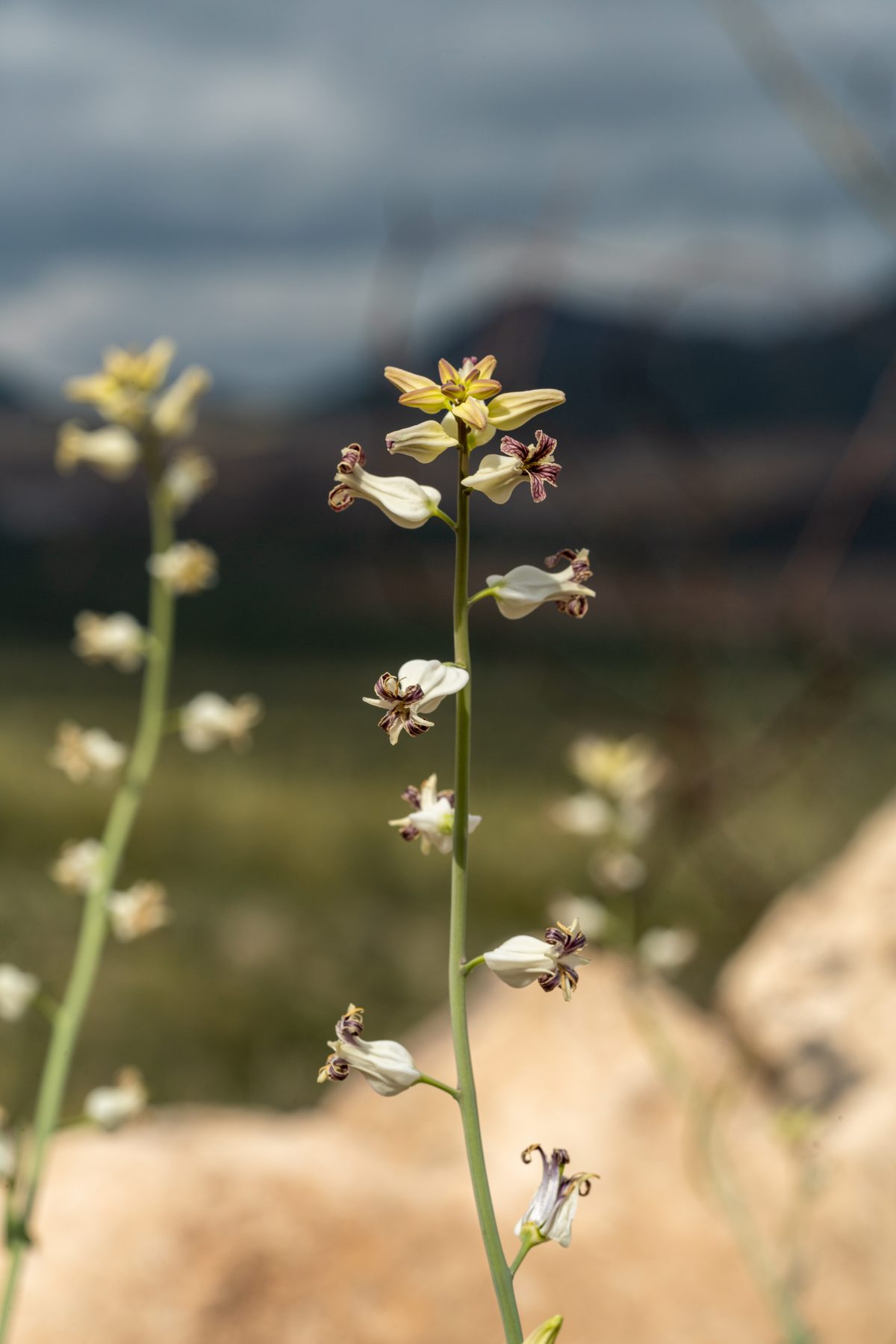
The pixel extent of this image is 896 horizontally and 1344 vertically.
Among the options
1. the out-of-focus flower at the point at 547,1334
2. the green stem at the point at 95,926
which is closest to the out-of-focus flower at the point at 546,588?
the out-of-focus flower at the point at 547,1334

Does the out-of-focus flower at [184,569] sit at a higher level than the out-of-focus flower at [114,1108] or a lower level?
higher

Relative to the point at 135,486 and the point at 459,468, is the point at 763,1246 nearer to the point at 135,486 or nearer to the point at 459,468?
the point at 459,468

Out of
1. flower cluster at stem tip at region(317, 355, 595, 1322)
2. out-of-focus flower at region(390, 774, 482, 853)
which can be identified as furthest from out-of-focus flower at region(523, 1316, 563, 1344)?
out-of-focus flower at region(390, 774, 482, 853)

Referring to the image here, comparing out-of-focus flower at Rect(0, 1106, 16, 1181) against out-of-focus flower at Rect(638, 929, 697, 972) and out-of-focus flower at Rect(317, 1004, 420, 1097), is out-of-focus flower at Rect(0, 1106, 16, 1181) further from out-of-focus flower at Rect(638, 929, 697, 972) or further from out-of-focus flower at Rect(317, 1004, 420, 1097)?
out-of-focus flower at Rect(638, 929, 697, 972)

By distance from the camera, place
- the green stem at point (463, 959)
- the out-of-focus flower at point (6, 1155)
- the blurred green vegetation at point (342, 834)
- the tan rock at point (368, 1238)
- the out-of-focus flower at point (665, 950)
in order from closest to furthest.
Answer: the green stem at point (463, 959) < the out-of-focus flower at point (6, 1155) < the tan rock at point (368, 1238) < the out-of-focus flower at point (665, 950) < the blurred green vegetation at point (342, 834)

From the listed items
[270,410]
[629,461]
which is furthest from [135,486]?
[629,461]

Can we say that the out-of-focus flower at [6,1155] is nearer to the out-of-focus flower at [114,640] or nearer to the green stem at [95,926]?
the green stem at [95,926]
